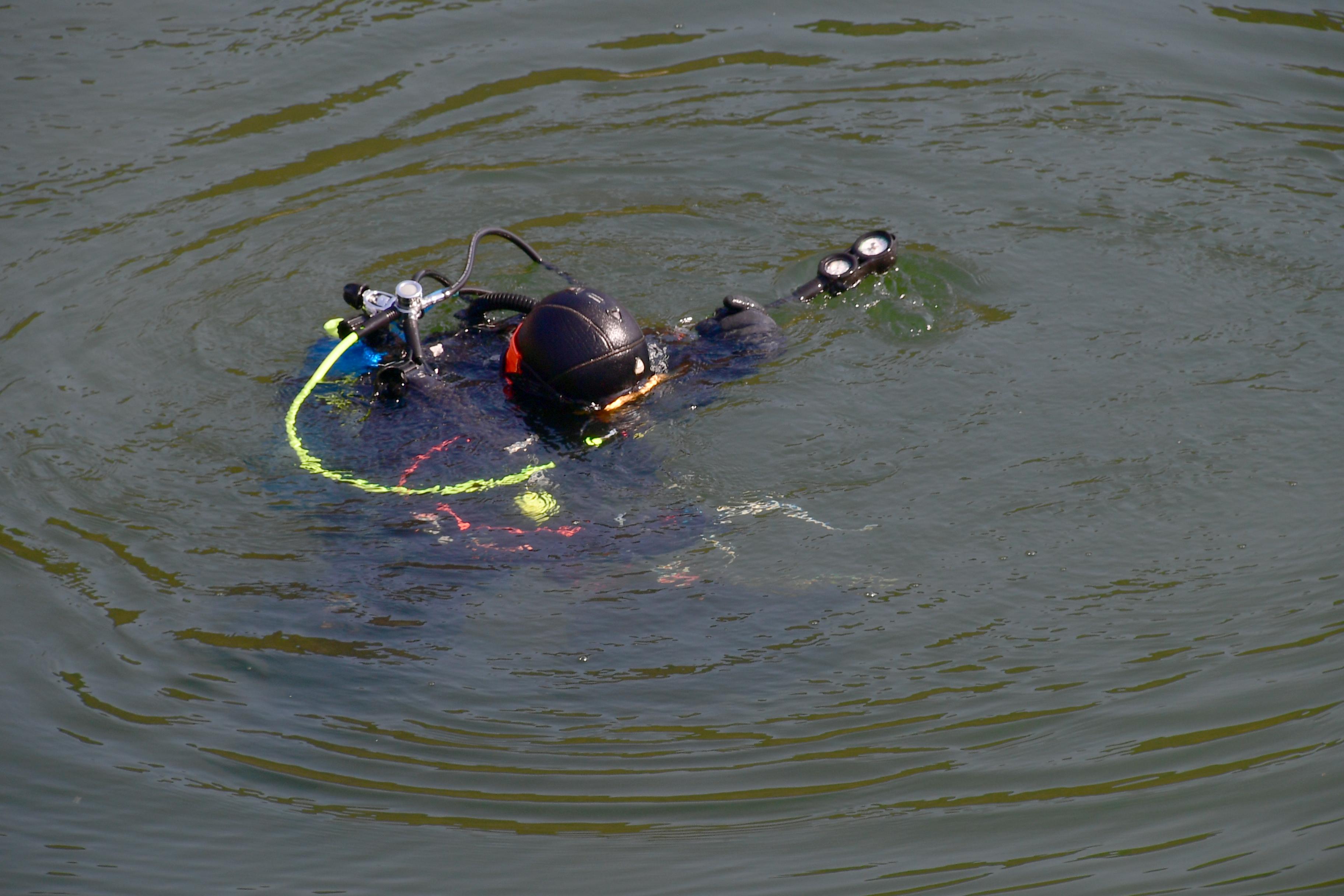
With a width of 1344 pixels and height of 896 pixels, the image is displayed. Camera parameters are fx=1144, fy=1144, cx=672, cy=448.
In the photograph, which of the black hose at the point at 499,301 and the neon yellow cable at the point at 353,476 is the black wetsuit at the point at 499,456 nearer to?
the neon yellow cable at the point at 353,476

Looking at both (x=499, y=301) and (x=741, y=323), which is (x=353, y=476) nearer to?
(x=499, y=301)

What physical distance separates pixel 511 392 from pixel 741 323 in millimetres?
1212

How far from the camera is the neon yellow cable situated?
15.9ft

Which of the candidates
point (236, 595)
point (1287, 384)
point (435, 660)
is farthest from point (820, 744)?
point (1287, 384)

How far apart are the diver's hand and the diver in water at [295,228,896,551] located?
0.24 meters

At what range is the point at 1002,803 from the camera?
12.6 feet

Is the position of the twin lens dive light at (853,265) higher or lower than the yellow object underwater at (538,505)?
higher

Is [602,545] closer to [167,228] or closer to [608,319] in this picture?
[608,319]

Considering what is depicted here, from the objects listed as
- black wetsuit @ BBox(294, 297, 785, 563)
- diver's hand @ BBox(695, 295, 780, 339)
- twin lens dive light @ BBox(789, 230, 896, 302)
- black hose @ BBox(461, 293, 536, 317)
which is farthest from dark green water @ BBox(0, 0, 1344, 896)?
black hose @ BBox(461, 293, 536, 317)

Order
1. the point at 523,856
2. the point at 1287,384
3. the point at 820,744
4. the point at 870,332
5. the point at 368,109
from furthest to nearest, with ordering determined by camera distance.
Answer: the point at 368,109, the point at 870,332, the point at 1287,384, the point at 820,744, the point at 523,856

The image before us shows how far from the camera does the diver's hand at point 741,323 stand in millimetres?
5680

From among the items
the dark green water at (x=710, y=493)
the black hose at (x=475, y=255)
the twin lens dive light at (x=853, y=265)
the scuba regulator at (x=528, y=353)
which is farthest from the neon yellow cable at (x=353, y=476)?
the twin lens dive light at (x=853, y=265)

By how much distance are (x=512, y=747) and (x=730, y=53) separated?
240 inches

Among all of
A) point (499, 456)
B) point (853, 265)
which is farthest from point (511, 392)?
point (853, 265)
